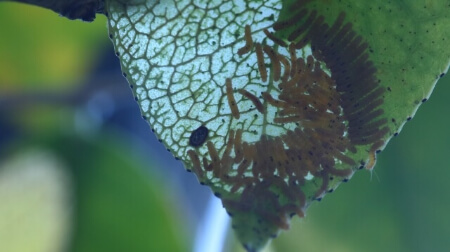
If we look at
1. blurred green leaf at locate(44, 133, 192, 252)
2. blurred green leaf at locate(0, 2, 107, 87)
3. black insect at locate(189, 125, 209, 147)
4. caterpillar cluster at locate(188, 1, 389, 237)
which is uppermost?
blurred green leaf at locate(0, 2, 107, 87)

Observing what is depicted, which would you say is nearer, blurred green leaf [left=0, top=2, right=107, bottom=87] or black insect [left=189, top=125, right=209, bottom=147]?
black insect [left=189, top=125, right=209, bottom=147]

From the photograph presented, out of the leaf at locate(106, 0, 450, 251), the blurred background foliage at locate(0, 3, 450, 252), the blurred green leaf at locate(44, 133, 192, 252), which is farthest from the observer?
the blurred green leaf at locate(44, 133, 192, 252)

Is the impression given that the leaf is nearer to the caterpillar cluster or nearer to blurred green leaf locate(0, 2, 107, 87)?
the caterpillar cluster

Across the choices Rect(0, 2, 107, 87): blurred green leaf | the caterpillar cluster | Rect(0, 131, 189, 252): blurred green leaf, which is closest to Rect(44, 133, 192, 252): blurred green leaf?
Rect(0, 131, 189, 252): blurred green leaf

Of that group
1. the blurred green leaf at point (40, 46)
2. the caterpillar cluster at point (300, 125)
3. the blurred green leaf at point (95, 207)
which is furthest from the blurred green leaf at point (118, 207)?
the caterpillar cluster at point (300, 125)

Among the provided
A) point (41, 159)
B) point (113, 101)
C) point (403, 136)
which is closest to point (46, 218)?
point (41, 159)

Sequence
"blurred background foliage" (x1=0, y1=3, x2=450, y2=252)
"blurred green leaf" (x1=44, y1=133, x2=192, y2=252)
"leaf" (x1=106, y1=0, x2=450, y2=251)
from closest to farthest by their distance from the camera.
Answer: "leaf" (x1=106, y1=0, x2=450, y2=251) → "blurred background foliage" (x1=0, y1=3, x2=450, y2=252) → "blurred green leaf" (x1=44, y1=133, x2=192, y2=252)

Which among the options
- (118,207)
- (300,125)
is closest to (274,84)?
(300,125)

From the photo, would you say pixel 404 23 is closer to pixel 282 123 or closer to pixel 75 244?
pixel 282 123

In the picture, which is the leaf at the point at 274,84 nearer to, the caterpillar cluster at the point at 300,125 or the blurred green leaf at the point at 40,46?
the caterpillar cluster at the point at 300,125
